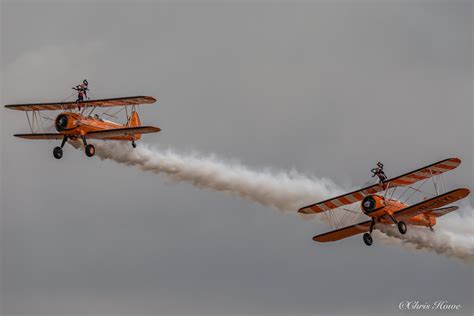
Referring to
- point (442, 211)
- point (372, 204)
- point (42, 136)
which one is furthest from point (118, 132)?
point (442, 211)

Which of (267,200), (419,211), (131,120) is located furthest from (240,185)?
(419,211)

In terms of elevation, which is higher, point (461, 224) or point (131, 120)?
point (131, 120)

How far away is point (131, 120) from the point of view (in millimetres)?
71625

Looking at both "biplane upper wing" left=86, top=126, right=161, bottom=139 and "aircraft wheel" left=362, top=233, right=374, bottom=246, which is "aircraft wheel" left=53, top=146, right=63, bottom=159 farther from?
"aircraft wheel" left=362, top=233, right=374, bottom=246

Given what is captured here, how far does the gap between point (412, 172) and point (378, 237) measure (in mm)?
4965

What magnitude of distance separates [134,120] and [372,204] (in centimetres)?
1436

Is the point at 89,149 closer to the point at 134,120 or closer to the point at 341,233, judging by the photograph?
the point at 134,120

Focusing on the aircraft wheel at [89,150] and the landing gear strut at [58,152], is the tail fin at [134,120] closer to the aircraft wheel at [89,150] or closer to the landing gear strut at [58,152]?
the aircraft wheel at [89,150]

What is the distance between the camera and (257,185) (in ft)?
232

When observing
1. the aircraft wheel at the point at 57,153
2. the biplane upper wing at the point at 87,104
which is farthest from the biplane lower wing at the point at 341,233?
the aircraft wheel at the point at 57,153

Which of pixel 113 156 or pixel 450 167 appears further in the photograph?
pixel 113 156

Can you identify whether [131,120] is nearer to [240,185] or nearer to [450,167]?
[240,185]

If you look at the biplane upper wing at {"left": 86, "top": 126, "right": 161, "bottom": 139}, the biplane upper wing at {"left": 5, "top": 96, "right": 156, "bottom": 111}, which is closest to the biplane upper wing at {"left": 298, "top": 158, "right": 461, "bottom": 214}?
the biplane upper wing at {"left": 86, "top": 126, "right": 161, "bottom": 139}

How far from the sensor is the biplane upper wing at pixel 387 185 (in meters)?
63.4
